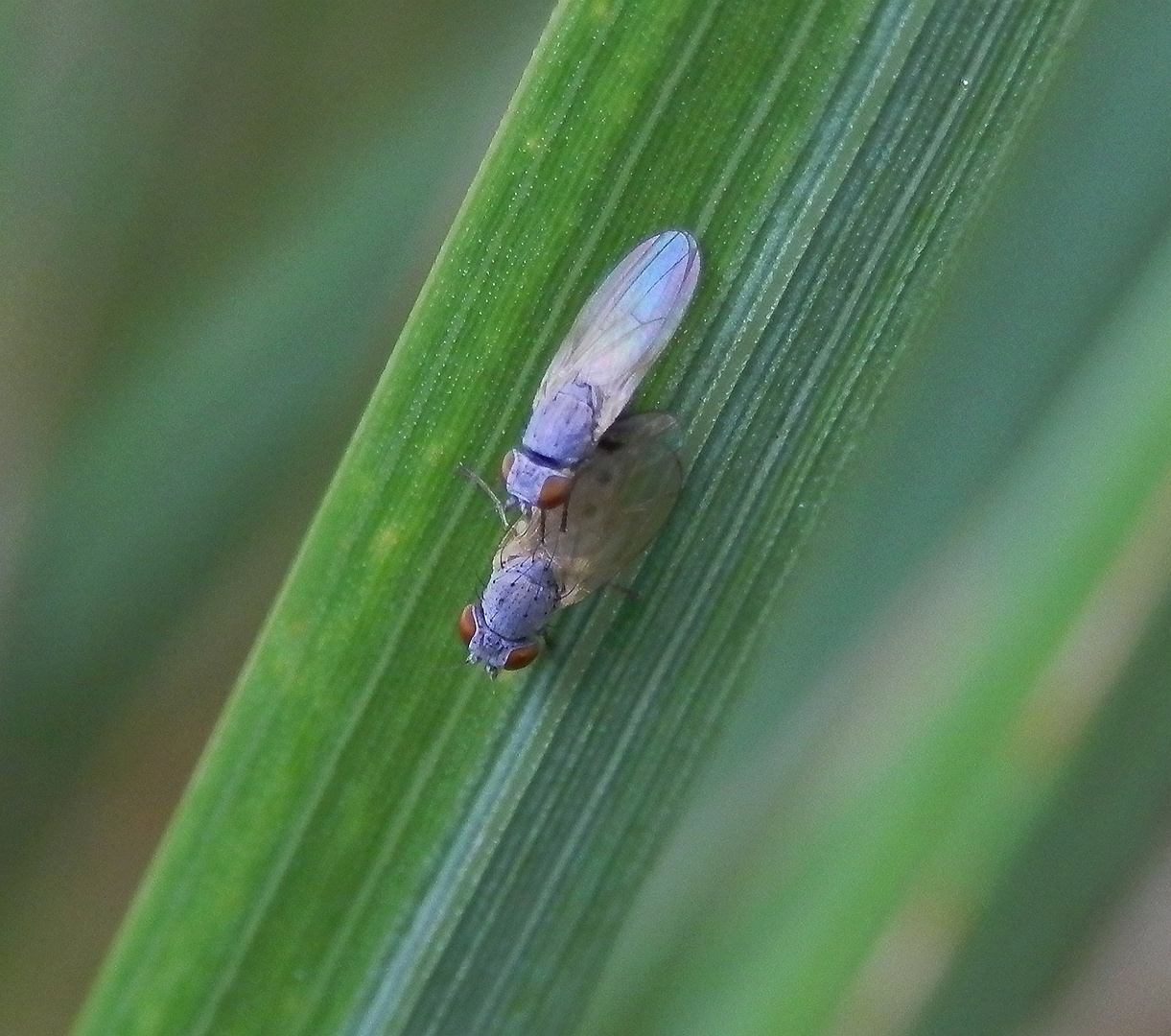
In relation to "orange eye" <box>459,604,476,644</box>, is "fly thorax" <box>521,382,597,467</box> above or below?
above

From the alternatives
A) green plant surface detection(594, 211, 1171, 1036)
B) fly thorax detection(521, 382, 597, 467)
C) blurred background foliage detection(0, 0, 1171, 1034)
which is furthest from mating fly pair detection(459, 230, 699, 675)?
green plant surface detection(594, 211, 1171, 1036)

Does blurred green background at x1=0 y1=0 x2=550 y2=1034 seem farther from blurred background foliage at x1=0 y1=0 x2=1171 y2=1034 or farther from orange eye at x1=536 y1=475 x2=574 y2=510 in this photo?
orange eye at x1=536 y1=475 x2=574 y2=510

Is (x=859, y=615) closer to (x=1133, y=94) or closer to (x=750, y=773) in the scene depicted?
(x=750, y=773)

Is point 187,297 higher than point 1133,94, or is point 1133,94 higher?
point 1133,94

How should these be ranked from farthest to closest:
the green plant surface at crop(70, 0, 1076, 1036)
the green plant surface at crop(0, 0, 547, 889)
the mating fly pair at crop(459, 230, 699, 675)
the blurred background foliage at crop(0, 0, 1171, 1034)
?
1. the green plant surface at crop(0, 0, 547, 889)
2. the blurred background foliage at crop(0, 0, 1171, 1034)
3. the mating fly pair at crop(459, 230, 699, 675)
4. the green plant surface at crop(70, 0, 1076, 1036)

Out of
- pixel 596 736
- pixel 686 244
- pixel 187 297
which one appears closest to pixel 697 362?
pixel 686 244

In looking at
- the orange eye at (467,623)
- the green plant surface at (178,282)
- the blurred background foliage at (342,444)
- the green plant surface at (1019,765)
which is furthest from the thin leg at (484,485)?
the green plant surface at (178,282)
